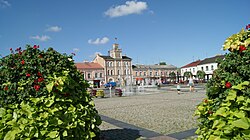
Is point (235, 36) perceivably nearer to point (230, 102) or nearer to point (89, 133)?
point (230, 102)

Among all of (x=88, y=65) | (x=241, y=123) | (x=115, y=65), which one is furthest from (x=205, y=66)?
(x=241, y=123)

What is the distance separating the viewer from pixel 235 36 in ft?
10.3

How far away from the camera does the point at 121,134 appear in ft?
20.7

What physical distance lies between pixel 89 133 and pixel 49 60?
161 centimetres

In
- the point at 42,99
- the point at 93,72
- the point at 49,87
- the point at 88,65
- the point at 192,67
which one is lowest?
the point at 42,99

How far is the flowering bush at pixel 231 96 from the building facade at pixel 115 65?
7137cm

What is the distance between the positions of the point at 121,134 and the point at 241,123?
4376 millimetres

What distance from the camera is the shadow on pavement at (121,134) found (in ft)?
19.2

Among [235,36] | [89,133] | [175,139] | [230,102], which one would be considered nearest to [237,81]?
[230,102]

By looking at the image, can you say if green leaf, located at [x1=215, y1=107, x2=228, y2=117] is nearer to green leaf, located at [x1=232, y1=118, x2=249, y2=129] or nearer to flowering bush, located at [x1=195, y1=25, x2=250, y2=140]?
flowering bush, located at [x1=195, y1=25, x2=250, y2=140]

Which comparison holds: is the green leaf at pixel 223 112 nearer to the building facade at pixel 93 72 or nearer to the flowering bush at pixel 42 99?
the flowering bush at pixel 42 99

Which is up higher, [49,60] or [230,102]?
[49,60]

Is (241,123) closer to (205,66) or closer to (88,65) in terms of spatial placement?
(205,66)

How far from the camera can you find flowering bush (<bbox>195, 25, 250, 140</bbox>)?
256cm
